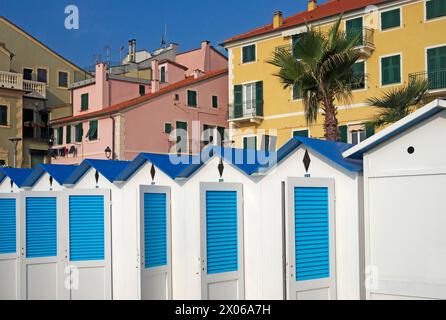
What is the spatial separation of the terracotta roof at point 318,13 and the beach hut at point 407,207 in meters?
21.0

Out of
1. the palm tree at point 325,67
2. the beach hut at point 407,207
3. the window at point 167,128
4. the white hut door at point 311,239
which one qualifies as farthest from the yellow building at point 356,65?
the beach hut at point 407,207

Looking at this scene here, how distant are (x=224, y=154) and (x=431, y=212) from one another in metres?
3.89

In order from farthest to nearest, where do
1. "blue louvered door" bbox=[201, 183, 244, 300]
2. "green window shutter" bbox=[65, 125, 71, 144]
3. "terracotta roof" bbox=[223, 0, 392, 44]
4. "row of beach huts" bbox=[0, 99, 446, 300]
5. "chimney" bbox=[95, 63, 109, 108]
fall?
"green window shutter" bbox=[65, 125, 71, 144] → "chimney" bbox=[95, 63, 109, 108] → "terracotta roof" bbox=[223, 0, 392, 44] → "blue louvered door" bbox=[201, 183, 244, 300] → "row of beach huts" bbox=[0, 99, 446, 300]

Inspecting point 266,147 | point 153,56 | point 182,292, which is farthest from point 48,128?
point 182,292

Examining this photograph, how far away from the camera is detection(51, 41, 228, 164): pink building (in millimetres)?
34531

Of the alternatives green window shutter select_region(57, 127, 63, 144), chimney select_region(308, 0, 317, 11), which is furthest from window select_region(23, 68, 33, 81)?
chimney select_region(308, 0, 317, 11)

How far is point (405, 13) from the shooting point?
87.1ft

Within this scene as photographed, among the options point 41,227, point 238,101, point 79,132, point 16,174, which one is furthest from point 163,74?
point 41,227

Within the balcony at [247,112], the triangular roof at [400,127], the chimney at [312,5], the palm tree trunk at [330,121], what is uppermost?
the chimney at [312,5]

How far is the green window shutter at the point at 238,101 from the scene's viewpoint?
3262 centimetres

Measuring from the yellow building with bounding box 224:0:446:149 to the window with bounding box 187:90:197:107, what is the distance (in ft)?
13.8

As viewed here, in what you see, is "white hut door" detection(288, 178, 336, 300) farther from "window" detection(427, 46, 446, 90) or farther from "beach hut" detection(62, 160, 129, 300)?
"window" detection(427, 46, 446, 90)

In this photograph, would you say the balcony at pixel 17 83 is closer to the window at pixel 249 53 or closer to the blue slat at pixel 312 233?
the window at pixel 249 53
